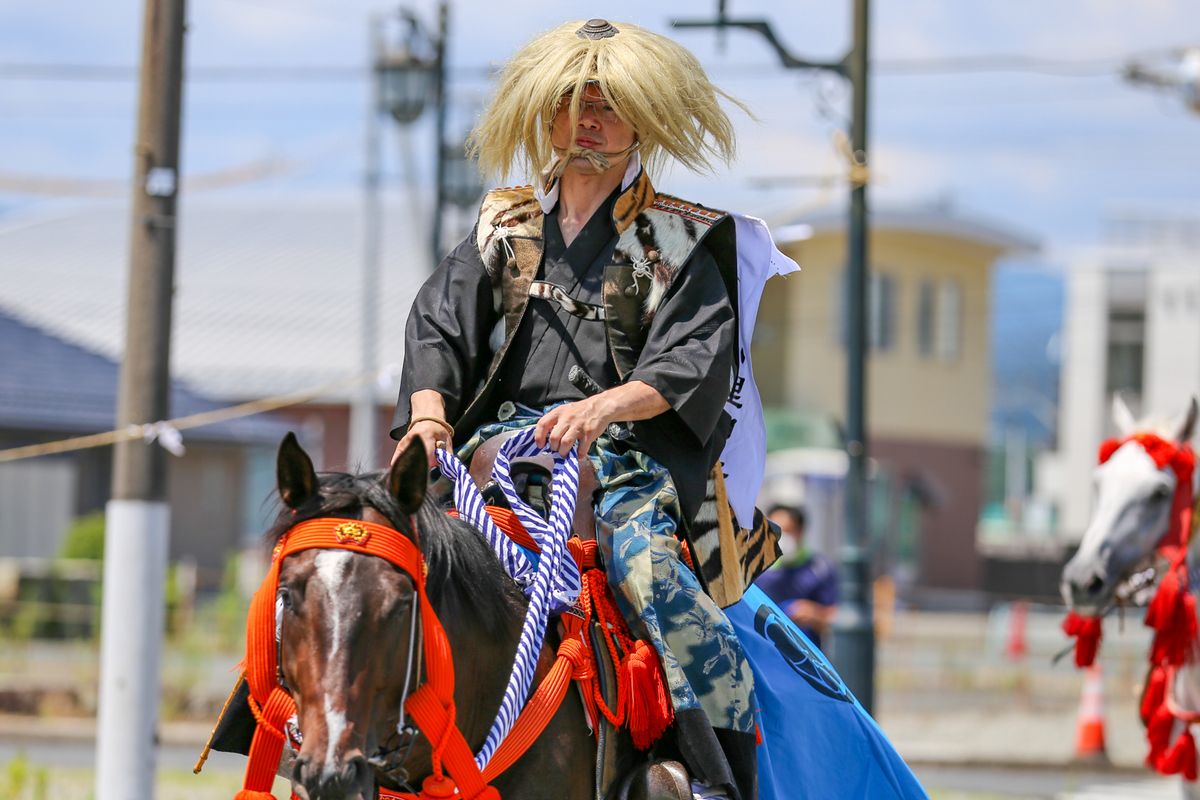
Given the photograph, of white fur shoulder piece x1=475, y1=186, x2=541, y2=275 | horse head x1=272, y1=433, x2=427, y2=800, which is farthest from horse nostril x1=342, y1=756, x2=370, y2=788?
white fur shoulder piece x1=475, y1=186, x2=541, y2=275

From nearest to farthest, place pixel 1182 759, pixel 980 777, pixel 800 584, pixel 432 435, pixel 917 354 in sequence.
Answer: pixel 432 435
pixel 1182 759
pixel 800 584
pixel 980 777
pixel 917 354

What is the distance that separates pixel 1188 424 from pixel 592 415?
5313 millimetres

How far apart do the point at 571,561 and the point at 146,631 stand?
3970 millimetres

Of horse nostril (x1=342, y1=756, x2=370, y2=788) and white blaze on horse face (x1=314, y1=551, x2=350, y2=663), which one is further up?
white blaze on horse face (x1=314, y1=551, x2=350, y2=663)

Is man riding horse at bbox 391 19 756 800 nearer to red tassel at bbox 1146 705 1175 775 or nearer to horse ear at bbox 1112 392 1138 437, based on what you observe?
red tassel at bbox 1146 705 1175 775

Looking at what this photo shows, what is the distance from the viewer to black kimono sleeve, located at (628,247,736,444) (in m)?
4.38

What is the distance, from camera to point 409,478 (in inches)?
151

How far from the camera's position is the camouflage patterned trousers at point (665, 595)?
4.34 metres

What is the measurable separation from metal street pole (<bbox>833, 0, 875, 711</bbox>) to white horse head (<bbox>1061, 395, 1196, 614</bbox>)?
11.5 ft

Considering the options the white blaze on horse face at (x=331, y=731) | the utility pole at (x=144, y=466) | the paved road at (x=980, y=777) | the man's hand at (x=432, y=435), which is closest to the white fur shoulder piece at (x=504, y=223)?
the man's hand at (x=432, y=435)

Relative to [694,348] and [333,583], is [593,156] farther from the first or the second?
[333,583]

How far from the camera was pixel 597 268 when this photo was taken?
4664mm

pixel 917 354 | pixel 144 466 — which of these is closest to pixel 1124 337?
pixel 917 354

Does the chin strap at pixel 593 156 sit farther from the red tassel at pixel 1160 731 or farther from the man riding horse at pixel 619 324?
the red tassel at pixel 1160 731
